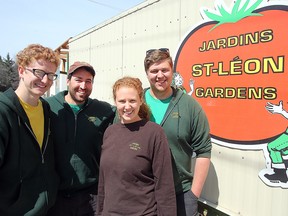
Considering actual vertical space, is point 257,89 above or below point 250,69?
below

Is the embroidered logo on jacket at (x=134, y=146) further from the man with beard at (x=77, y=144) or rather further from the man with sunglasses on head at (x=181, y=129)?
the man with beard at (x=77, y=144)

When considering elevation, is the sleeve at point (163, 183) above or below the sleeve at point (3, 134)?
below

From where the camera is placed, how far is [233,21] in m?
2.38


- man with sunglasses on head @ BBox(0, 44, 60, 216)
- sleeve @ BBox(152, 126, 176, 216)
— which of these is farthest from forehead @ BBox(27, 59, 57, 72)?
sleeve @ BBox(152, 126, 176, 216)

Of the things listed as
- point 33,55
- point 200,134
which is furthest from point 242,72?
point 33,55

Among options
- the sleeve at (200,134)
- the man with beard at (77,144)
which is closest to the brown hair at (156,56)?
the sleeve at (200,134)

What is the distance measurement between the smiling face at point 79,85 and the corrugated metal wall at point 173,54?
3.26 feet

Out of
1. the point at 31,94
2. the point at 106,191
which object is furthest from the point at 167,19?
the point at 106,191

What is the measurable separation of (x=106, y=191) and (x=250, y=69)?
4.48ft

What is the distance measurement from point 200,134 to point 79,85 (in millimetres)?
1009

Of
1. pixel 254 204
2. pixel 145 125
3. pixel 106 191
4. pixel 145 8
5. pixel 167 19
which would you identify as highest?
pixel 145 8

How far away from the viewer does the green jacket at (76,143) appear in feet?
7.61

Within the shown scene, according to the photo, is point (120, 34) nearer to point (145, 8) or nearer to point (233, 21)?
point (145, 8)

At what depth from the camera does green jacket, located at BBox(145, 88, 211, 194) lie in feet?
7.04
